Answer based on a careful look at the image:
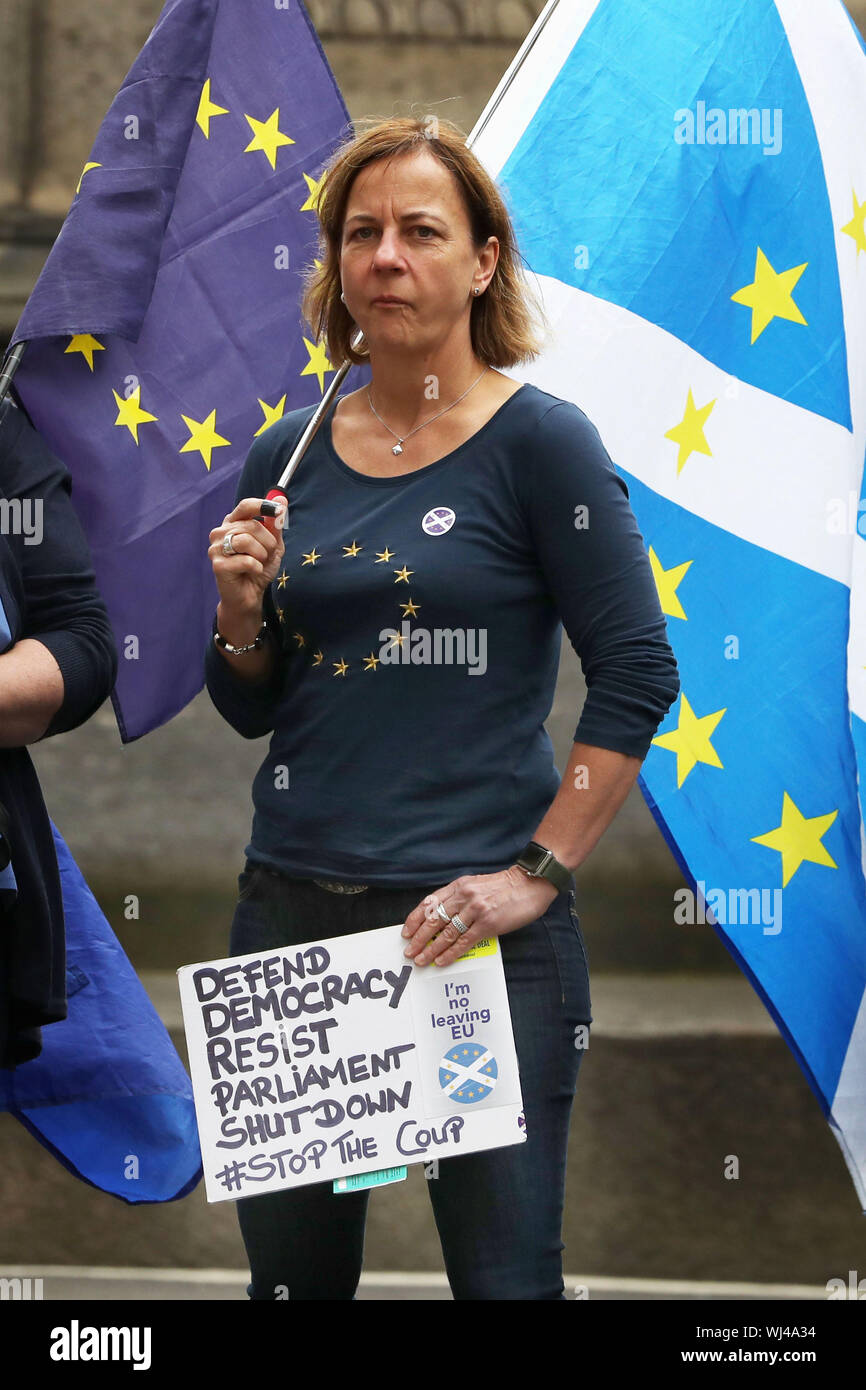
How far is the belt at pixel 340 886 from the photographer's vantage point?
6.46 ft

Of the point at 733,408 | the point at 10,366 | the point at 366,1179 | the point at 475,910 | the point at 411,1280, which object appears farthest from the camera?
the point at 411,1280

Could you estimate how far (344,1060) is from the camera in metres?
2.04

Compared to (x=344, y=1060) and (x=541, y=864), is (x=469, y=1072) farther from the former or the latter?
(x=541, y=864)

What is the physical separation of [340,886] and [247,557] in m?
0.43

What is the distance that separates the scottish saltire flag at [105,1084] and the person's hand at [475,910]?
113 cm

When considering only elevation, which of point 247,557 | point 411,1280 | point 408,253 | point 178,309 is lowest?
point 411,1280

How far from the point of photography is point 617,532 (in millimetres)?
1928

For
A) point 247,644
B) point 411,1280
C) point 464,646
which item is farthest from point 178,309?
point 411,1280

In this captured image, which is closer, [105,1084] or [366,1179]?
[366,1179]

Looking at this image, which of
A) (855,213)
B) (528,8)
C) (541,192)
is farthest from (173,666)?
(528,8)

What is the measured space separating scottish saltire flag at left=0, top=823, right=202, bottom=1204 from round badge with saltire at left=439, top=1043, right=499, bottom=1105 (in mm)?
1086

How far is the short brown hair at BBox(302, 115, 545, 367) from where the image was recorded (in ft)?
6.68

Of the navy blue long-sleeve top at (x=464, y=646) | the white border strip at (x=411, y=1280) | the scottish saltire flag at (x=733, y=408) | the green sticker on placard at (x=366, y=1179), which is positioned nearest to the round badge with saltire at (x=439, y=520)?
the navy blue long-sleeve top at (x=464, y=646)

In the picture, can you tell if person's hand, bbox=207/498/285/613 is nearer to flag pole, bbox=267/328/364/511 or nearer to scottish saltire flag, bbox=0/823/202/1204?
flag pole, bbox=267/328/364/511
